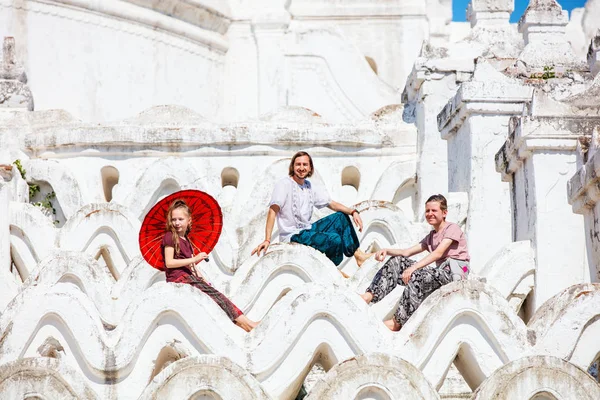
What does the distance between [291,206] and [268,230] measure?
0.53m

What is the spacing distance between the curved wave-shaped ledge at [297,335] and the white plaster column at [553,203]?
5.47 feet

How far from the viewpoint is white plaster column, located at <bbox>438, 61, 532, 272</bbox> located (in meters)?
12.8

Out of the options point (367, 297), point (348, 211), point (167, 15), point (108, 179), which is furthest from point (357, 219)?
point (167, 15)

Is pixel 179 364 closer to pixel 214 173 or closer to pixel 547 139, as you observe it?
pixel 547 139

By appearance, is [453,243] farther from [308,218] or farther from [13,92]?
[13,92]

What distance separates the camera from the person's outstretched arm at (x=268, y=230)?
11320mm

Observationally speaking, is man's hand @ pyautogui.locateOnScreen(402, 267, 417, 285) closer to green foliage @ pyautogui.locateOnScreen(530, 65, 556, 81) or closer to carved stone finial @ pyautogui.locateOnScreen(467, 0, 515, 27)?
green foliage @ pyautogui.locateOnScreen(530, 65, 556, 81)

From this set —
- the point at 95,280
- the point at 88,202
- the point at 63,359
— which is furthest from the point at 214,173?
the point at 63,359

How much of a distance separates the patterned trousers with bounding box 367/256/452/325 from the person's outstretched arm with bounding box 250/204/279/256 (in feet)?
3.35

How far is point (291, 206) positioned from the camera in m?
12.2

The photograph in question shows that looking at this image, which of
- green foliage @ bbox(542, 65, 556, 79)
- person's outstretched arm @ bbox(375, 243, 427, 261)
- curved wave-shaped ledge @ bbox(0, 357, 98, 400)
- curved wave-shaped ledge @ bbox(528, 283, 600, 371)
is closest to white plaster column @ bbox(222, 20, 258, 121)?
green foliage @ bbox(542, 65, 556, 79)

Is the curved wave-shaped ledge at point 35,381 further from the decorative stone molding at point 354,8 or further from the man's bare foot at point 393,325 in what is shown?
the decorative stone molding at point 354,8

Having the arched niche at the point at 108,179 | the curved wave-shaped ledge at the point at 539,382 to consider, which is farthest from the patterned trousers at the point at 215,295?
the arched niche at the point at 108,179

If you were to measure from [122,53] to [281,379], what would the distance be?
11897 mm
